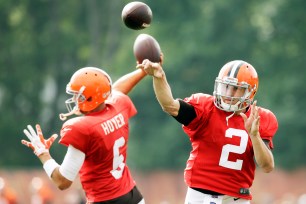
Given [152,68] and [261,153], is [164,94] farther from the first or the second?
[261,153]

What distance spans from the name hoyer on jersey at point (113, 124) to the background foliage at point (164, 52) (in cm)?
2502

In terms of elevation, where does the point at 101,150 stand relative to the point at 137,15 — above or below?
below

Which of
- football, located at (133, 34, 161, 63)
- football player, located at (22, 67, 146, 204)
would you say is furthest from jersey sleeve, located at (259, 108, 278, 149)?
football player, located at (22, 67, 146, 204)

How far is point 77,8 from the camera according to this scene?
39125mm

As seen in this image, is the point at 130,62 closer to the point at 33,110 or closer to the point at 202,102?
the point at 33,110

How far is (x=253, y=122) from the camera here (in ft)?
25.0

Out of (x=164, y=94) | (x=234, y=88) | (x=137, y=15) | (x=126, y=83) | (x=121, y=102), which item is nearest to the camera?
(x=164, y=94)

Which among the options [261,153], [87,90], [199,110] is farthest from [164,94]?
[261,153]

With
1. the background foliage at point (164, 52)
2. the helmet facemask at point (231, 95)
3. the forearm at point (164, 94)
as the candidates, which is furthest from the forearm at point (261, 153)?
the background foliage at point (164, 52)

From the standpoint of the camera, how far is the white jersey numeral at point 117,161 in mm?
7973

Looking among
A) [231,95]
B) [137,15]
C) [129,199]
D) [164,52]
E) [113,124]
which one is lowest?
[129,199]

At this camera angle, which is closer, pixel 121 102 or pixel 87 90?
pixel 87 90

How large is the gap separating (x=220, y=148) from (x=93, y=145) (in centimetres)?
109

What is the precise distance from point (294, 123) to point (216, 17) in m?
5.59
